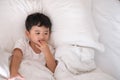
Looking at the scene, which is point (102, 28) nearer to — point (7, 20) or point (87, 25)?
point (87, 25)

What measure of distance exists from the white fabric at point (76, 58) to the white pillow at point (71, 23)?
4cm

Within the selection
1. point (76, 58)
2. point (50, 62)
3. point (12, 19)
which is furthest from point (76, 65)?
point (12, 19)

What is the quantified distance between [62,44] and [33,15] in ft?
0.80

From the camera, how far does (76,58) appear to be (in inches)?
56.3

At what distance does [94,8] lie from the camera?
5.79 ft

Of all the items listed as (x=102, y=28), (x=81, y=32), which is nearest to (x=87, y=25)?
(x=81, y=32)

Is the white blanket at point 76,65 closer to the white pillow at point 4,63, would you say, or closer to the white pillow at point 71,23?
the white pillow at point 71,23

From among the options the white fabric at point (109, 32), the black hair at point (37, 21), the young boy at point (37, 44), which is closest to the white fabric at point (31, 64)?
the young boy at point (37, 44)

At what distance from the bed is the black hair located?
6 cm

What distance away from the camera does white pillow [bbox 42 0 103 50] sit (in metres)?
1.50

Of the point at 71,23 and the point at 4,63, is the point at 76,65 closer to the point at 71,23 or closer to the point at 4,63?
the point at 71,23

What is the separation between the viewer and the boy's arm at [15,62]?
129 cm

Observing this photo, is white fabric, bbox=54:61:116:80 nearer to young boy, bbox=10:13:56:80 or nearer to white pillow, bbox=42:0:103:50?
young boy, bbox=10:13:56:80

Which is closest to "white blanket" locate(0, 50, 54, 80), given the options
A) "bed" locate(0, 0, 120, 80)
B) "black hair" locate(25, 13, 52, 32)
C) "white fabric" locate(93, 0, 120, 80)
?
"bed" locate(0, 0, 120, 80)
